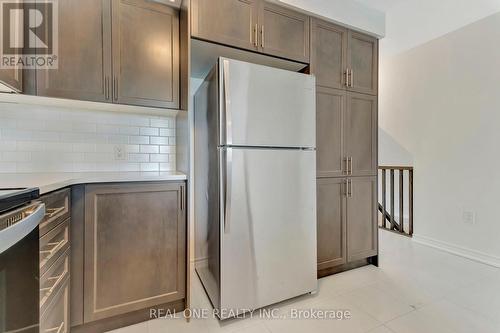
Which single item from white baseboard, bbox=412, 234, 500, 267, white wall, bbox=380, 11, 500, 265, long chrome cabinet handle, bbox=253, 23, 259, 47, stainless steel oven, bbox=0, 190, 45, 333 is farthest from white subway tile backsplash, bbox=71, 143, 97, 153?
white baseboard, bbox=412, 234, 500, 267

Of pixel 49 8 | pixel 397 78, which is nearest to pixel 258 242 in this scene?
pixel 49 8

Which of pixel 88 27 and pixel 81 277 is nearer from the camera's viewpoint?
pixel 81 277

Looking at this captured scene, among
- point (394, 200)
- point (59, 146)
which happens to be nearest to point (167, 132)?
point (59, 146)

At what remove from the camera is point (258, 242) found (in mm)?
1606

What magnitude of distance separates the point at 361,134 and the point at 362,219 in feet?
2.80

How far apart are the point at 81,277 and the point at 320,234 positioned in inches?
70.6

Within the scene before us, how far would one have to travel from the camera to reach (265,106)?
163 cm

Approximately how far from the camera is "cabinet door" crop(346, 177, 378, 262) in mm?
2256

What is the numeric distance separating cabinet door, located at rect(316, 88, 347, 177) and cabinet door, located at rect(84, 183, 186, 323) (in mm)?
1263

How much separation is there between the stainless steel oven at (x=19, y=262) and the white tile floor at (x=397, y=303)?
3.00 feet

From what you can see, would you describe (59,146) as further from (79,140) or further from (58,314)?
(58,314)

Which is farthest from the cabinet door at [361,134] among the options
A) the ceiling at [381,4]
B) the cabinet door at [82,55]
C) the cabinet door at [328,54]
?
→ the cabinet door at [82,55]

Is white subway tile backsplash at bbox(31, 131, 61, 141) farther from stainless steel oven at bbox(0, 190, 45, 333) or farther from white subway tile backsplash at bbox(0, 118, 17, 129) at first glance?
stainless steel oven at bbox(0, 190, 45, 333)

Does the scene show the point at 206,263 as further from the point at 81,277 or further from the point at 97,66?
the point at 97,66
